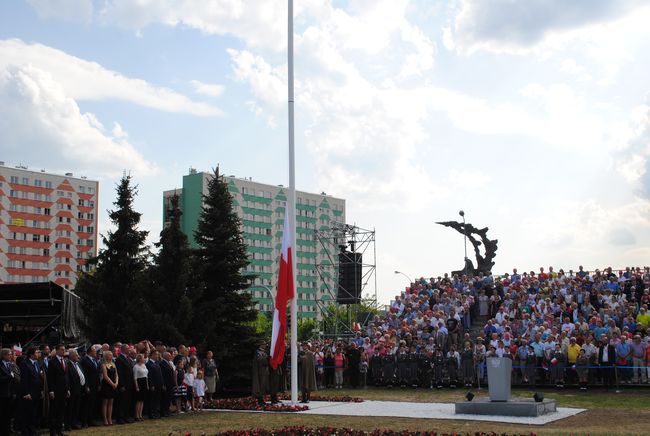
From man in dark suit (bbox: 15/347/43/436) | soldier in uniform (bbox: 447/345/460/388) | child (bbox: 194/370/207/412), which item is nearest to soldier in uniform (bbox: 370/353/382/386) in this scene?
soldier in uniform (bbox: 447/345/460/388)

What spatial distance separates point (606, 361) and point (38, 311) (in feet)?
63.1

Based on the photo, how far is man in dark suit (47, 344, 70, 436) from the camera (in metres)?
14.2

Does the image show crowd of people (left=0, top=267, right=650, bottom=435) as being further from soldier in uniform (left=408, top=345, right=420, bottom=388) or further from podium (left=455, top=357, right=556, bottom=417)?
podium (left=455, top=357, right=556, bottom=417)

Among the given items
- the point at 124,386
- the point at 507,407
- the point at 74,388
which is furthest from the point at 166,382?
the point at 507,407

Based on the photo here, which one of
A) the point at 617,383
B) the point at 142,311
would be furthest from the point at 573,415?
the point at 142,311

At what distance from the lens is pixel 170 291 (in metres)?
24.9

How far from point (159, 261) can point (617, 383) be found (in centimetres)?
1574

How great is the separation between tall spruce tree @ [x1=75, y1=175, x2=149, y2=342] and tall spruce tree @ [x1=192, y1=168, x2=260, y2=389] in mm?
3090

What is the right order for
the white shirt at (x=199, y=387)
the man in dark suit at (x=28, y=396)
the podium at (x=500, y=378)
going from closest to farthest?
the man in dark suit at (x=28, y=396) → the podium at (x=500, y=378) → the white shirt at (x=199, y=387)

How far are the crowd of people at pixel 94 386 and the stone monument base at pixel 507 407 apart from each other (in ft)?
23.6

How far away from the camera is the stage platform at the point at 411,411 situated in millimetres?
15625

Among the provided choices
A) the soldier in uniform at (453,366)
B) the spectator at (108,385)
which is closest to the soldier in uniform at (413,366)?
the soldier in uniform at (453,366)

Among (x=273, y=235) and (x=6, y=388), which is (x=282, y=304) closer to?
(x=6, y=388)

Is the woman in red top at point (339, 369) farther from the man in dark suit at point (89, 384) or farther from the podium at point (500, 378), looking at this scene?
the man in dark suit at point (89, 384)
